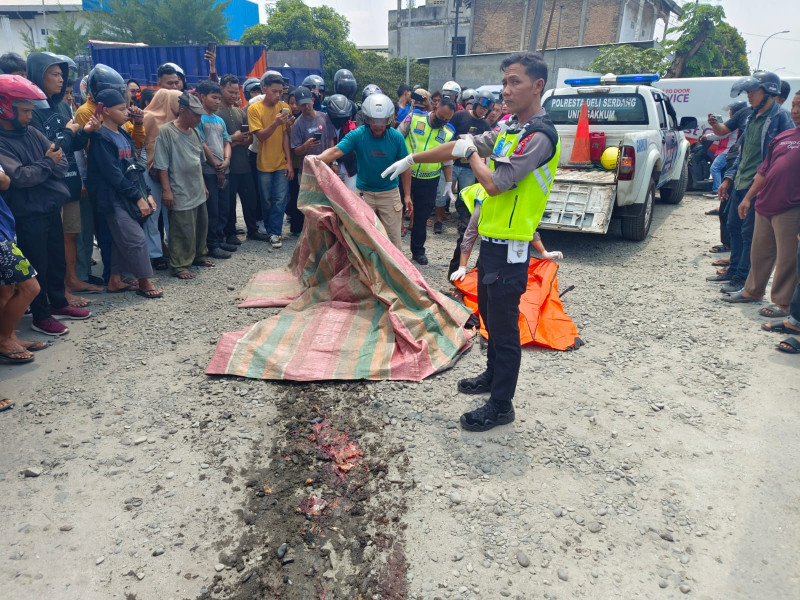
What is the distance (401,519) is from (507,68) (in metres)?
2.38

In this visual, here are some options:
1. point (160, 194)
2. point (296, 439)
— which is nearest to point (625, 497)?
point (296, 439)

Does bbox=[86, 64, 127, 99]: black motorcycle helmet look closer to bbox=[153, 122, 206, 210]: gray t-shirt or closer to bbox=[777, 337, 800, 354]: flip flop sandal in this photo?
bbox=[153, 122, 206, 210]: gray t-shirt

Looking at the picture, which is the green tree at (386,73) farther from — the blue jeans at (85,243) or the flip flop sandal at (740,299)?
the flip flop sandal at (740,299)

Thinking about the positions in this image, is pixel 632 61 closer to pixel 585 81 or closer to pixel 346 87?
pixel 585 81

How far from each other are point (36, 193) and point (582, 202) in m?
5.87

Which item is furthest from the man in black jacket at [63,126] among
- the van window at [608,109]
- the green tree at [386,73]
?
the green tree at [386,73]

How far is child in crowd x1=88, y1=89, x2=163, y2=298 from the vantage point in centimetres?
502

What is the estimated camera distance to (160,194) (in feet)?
19.5

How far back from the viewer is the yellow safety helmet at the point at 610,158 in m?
6.95

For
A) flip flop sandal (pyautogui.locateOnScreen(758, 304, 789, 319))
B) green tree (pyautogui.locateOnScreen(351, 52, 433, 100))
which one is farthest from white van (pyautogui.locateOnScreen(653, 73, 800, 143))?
green tree (pyautogui.locateOnScreen(351, 52, 433, 100))

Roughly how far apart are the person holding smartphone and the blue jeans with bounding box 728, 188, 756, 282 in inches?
190

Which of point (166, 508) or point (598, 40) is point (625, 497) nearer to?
point (166, 508)

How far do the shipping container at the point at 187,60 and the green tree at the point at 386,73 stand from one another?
64.4 feet

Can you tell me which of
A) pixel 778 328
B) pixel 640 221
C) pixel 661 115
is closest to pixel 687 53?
pixel 661 115
